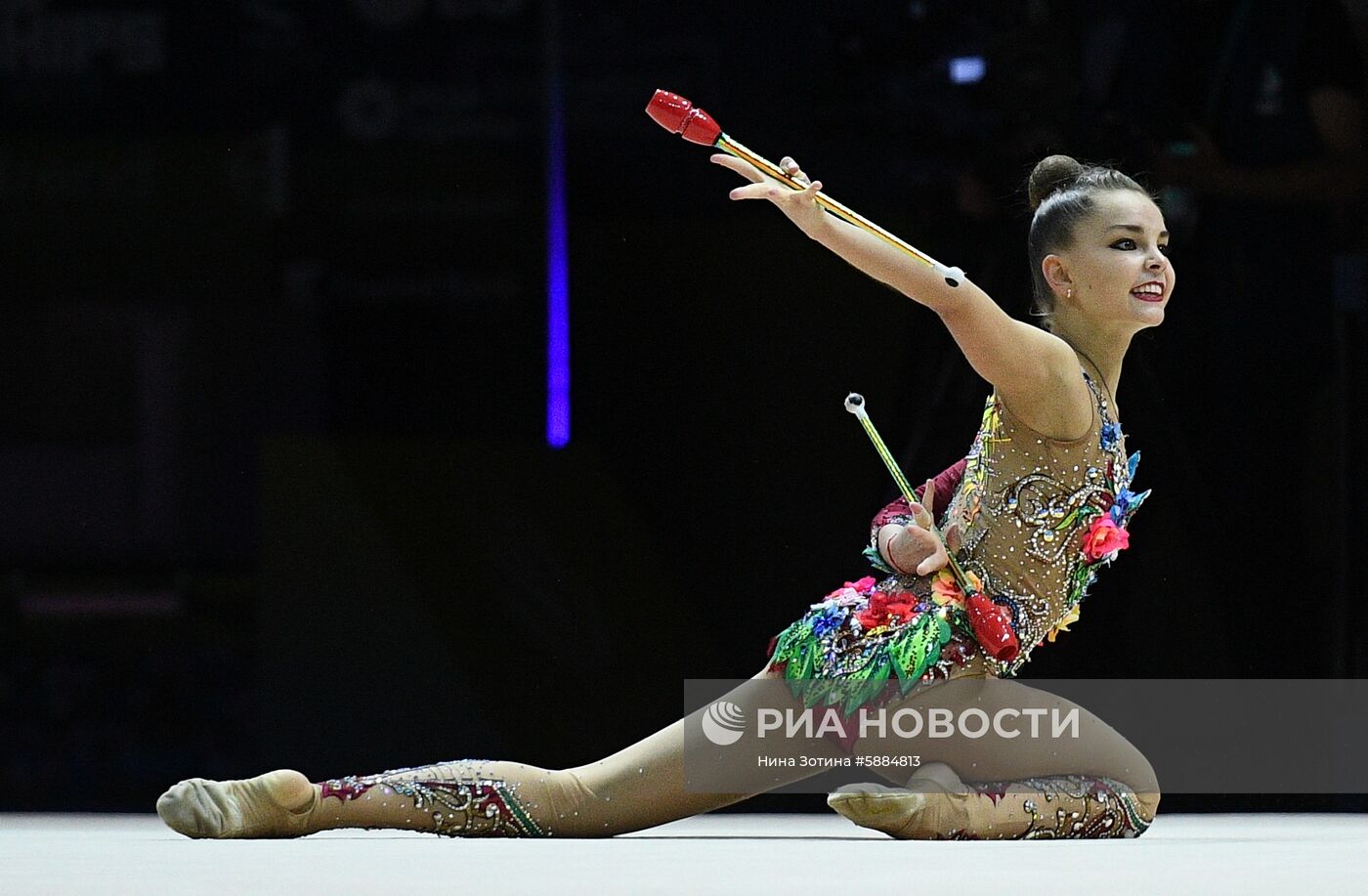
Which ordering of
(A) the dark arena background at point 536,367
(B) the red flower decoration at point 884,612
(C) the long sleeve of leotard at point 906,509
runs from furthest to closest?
(A) the dark arena background at point 536,367, (C) the long sleeve of leotard at point 906,509, (B) the red flower decoration at point 884,612

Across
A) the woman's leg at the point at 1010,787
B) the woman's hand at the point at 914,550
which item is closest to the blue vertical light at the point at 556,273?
the woman's hand at the point at 914,550

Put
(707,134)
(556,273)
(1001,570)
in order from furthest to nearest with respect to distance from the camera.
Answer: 1. (556,273)
2. (1001,570)
3. (707,134)

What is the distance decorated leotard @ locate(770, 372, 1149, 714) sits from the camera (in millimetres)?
2451

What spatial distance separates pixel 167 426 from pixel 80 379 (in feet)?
0.61

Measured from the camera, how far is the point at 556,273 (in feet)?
12.1

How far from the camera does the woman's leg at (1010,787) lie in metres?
2.39

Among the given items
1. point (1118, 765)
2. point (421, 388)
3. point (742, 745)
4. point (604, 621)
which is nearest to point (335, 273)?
point (421, 388)

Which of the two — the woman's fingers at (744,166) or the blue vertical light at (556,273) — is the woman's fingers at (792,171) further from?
the blue vertical light at (556,273)

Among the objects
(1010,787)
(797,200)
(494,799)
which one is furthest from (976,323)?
(494,799)

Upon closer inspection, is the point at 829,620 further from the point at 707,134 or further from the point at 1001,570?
the point at 707,134

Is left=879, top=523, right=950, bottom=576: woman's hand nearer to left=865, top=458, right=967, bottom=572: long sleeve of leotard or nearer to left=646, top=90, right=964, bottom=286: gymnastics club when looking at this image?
left=865, top=458, right=967, bottom=572: long sleeve of leotard

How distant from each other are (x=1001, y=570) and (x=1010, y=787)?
0.85 feet
